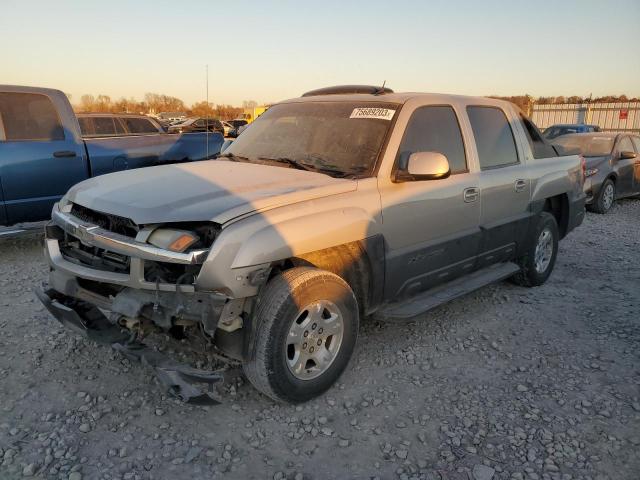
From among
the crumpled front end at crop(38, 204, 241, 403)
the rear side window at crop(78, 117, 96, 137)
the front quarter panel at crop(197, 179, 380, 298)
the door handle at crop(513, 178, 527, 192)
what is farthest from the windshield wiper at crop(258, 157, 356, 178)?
the rear side window at crop(78, 117, 96, 137)

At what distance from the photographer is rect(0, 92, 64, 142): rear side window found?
5.92m

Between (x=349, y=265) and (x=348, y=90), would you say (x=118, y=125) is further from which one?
(x=349, y=265)

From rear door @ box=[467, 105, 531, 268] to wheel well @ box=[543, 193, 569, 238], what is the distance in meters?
0.84

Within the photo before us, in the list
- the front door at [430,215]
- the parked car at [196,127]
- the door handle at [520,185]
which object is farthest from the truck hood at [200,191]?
the parked car at [196,127]

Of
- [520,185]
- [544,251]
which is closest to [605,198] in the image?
[544,251]

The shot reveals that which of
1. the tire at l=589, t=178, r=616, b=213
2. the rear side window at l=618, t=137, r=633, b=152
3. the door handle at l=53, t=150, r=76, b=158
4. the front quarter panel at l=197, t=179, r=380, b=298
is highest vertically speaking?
the rear side window at l=618, t=137, r=633, b=152

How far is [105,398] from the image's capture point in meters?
3.08

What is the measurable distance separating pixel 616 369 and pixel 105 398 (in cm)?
350

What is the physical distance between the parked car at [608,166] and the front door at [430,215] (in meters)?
6.36

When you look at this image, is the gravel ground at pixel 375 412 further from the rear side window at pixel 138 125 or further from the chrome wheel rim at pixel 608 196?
the rear side window at pixel 138 125

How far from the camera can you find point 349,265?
3.30 m

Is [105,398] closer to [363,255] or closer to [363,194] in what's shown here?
[363,255]

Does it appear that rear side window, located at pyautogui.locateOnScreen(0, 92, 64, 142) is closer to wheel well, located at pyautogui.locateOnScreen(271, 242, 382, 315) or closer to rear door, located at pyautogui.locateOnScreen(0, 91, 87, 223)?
rear door, located at pyautogui.locateOnScreen(0, 91, 87, 223)

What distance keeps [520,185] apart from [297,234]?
2688mm
